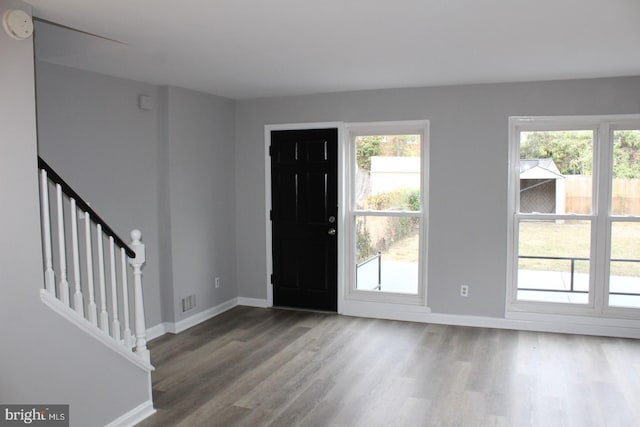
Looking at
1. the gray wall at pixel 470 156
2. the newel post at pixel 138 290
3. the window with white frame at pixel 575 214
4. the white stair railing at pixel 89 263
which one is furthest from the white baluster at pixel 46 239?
the window with white frame at pixel 575 214

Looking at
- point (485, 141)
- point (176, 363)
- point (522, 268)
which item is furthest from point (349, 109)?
point (176, 363)

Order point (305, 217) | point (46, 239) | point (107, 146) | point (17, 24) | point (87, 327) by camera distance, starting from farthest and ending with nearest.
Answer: point (305, 217)
point (107, 146)
point (87, 327)
point (46, 239)
point (17, 24)

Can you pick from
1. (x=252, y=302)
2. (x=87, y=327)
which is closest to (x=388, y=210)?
(x=252, y=302)

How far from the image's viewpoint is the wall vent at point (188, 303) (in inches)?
201

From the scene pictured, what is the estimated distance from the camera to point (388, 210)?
218 inches

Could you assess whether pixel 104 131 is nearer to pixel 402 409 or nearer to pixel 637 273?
pixel 402 409

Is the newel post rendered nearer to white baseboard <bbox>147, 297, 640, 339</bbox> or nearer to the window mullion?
white baseboard <bbox>147, 297, 640, 339</bbox>

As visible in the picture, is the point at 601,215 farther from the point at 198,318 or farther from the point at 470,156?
the point at 198,318

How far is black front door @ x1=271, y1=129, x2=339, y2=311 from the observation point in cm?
558

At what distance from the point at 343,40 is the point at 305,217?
271 cm

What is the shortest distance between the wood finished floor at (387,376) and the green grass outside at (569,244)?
69cm

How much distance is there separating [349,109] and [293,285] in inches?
82.3

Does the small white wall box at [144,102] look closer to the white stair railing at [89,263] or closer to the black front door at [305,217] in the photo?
the white stair railing at [89,263]

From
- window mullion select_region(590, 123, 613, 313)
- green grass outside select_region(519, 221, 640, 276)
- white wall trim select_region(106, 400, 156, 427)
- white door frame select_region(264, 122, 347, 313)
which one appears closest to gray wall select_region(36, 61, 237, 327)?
white door frame select_region(264, 122, 347, 313)
